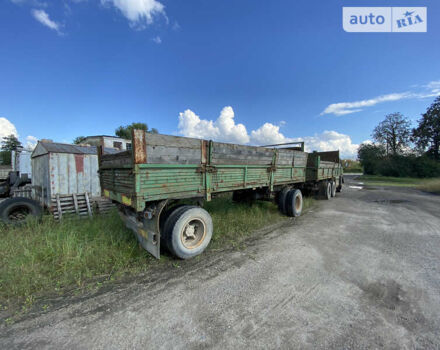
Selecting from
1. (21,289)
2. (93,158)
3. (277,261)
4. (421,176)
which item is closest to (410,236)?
(277,261)

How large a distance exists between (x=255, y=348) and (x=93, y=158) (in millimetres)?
8591

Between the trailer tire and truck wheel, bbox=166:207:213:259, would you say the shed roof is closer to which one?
the trailer tire

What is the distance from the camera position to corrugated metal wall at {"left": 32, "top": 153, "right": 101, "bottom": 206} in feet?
22.2

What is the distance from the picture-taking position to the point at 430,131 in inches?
1308

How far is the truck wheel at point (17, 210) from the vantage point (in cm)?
514

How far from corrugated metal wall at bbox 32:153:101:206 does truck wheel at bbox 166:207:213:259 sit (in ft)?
20.7

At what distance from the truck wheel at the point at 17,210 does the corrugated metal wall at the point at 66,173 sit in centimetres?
120

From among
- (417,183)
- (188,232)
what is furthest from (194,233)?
(417,183)

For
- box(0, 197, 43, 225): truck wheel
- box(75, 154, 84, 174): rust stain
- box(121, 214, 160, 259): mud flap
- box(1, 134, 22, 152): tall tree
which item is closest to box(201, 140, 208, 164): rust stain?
box(121, 214, 160, 259): mud flap

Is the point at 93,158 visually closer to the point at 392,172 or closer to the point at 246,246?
the point at 246,246

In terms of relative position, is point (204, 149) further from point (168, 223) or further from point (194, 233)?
point (194, 233)

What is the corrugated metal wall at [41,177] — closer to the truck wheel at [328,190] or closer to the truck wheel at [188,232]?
the truck wheel at [188,232]

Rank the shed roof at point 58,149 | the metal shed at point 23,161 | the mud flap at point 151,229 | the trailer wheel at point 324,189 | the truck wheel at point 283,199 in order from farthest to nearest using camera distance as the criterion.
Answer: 1. the metal shed at point 23,161
2. the trailer wheel at point 324,189
3. the shed roof at point 58,149
4. the truck wheel at point 283,199
5. the mud flap at point 151,229

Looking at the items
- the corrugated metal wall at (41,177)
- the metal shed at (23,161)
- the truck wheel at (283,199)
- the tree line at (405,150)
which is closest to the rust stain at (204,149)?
the truck wheel at (283,199)
